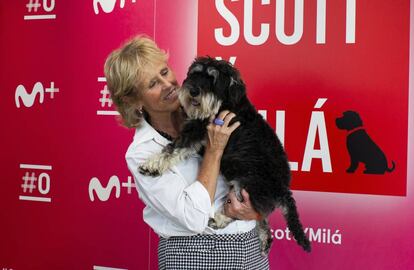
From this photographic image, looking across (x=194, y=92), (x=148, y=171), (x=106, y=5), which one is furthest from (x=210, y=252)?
Answer: (x=106, y=5)

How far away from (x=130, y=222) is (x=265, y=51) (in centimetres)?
130

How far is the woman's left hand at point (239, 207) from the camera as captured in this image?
182 centimetres

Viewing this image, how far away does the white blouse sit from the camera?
5.51ft

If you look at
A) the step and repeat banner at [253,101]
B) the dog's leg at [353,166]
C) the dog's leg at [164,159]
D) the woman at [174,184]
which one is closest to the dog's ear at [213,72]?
the woman at [174,184]

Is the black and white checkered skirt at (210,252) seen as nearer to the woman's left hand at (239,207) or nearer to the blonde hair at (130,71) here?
the woman's left hand at (239,207)

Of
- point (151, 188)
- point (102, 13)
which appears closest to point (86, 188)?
point (102, 13)

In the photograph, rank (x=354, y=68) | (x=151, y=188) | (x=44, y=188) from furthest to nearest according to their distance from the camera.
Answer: (x=44, y=188) < (x=354, y=68) < (x=151, y=188)

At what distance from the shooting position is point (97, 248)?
128 inches

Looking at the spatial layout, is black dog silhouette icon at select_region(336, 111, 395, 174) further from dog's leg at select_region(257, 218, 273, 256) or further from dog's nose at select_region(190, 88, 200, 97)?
dog's nose at select_region(190, 88, 200, 97)

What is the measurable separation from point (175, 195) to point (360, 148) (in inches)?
52.2

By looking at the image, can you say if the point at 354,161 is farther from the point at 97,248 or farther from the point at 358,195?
the point at 97,248

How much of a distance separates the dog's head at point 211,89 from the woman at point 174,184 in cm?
6

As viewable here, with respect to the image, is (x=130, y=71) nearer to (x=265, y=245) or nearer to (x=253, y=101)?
(x=265, y=245)

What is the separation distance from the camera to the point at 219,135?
5.89ft
